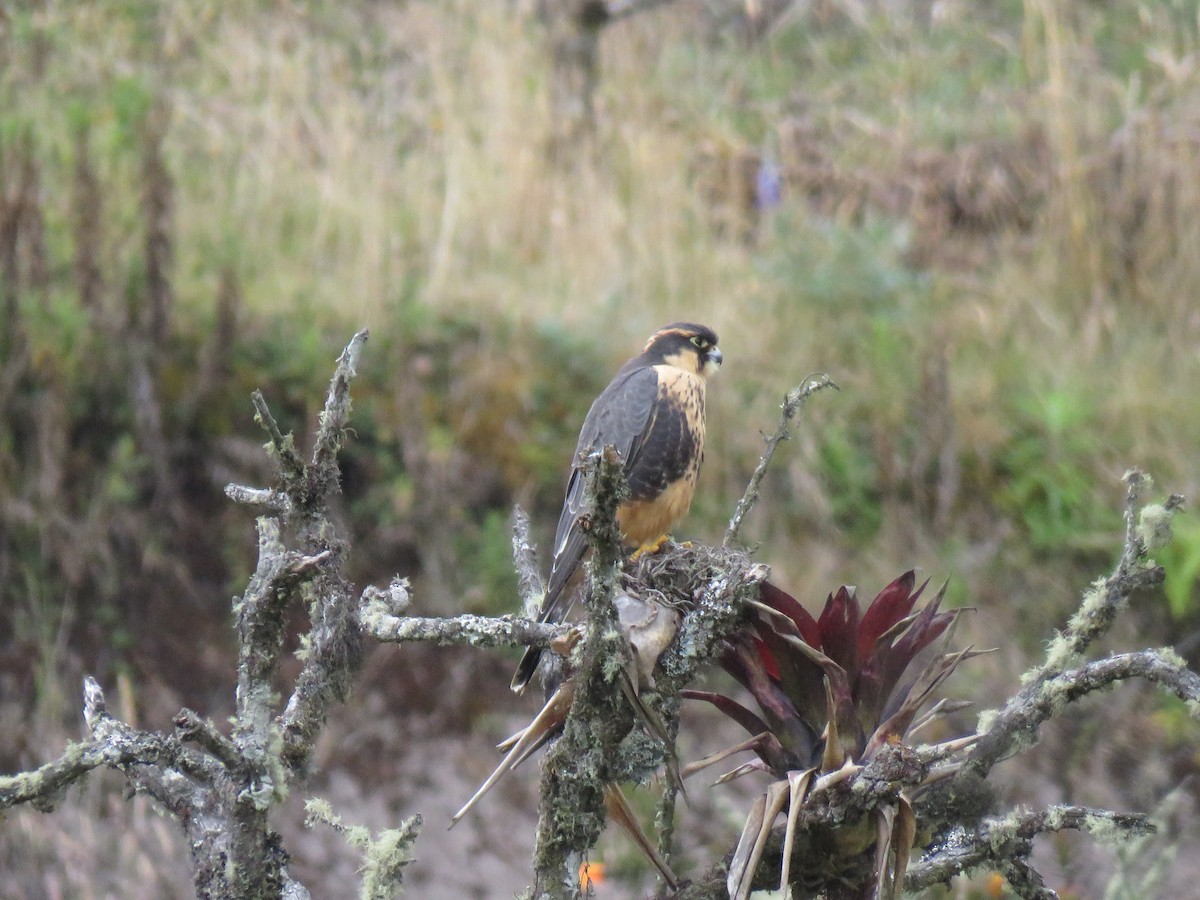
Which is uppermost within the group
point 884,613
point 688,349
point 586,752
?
point 688,349

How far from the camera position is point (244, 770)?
120 cm

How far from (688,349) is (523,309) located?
191 centimetres

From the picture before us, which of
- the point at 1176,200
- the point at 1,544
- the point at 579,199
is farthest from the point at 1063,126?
the point at 1,544

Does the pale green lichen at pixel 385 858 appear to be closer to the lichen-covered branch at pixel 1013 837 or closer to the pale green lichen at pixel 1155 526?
the lichen-covered branch at pixel 1013 837

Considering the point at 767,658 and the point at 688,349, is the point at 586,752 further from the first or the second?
the point at 688,349

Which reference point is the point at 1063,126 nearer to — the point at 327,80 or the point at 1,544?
the point at 327,80

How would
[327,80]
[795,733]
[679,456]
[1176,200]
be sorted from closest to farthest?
[795,733] < [679,456] < [1176,200] < [327,80]

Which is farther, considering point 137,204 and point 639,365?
point 137,204

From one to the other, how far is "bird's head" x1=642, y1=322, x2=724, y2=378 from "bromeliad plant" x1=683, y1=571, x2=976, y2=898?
2.35 meters

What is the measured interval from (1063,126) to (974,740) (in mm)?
5931

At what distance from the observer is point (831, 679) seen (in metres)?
1.35

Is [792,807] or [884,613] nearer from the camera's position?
[792,807]

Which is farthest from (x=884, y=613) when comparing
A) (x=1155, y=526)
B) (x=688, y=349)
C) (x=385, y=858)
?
(x=688, y=349)

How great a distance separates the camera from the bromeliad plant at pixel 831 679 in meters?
1.34
